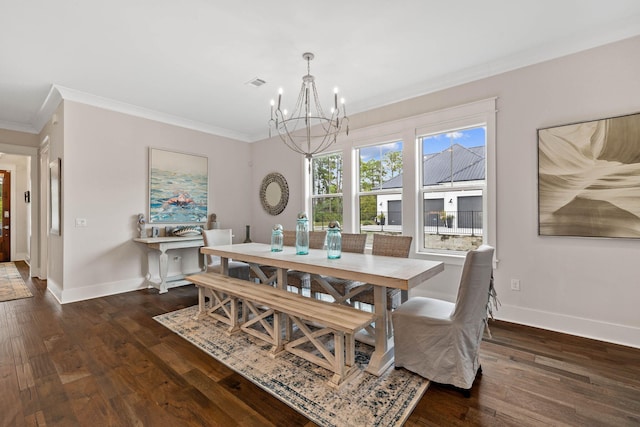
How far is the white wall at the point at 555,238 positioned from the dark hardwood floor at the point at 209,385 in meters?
0.25

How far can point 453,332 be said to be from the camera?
6.26 ft

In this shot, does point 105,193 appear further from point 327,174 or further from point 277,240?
point 327,174

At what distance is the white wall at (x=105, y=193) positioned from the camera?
154 inches

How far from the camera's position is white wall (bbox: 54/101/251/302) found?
390cm

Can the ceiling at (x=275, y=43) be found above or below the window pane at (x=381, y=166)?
above

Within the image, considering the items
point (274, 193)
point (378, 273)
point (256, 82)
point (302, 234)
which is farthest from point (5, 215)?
point (378, 273)

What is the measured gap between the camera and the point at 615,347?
8.24ft

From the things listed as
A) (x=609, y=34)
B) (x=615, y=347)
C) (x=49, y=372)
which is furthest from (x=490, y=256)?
(x=49, y=372)

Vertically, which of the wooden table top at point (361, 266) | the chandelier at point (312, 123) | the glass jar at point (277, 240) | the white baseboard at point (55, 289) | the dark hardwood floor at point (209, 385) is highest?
the chandelier at point (312, 123)

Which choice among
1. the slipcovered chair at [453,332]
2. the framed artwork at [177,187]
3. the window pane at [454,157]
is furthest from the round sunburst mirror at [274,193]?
the slipcovered chair at [453,332]

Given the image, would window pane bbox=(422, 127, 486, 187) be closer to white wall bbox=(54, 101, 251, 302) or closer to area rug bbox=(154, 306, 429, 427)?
area rug bbox=(154, 306, 429, 427)

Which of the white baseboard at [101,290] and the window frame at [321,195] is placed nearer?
the white baseboard at [101,290]

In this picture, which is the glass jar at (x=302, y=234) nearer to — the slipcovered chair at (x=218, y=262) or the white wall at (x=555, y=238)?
the slipcovered chair at (x=218, y=262)

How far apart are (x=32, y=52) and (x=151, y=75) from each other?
1022mm
